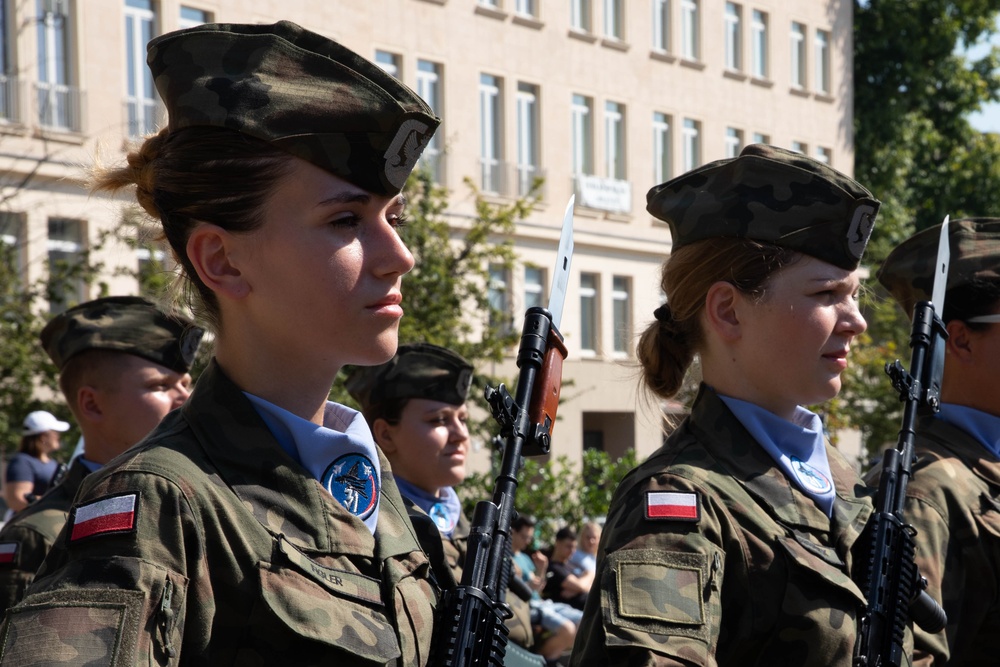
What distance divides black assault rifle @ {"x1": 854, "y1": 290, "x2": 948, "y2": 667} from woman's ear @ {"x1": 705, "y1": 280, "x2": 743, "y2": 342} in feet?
1.75

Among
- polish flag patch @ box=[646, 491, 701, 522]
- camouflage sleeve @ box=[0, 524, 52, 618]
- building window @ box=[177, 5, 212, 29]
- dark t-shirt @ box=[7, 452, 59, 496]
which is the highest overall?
building window @ box=[177, 5, 212, 29]

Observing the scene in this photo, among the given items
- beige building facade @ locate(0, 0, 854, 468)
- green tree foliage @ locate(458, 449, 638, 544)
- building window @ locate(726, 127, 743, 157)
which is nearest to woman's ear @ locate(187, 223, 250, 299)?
green tree foliage @ locate(458, 449, 638, 544)

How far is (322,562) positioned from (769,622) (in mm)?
1158

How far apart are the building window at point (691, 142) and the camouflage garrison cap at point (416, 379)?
25605 millimetres

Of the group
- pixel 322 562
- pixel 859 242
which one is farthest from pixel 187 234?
pixel 859 242

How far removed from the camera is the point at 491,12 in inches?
1044

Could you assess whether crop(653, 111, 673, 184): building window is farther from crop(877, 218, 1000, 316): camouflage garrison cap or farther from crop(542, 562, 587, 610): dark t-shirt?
crop(877, 218, 1000, 316): camouflage garrison cap

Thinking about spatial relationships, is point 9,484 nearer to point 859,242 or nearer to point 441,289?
point 441,289

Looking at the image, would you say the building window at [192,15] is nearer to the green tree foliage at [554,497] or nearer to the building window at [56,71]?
the building window at [56,71]

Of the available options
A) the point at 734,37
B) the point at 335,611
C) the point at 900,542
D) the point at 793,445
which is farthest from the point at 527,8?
the point at 335,611

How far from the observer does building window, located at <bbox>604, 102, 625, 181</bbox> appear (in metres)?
29.2

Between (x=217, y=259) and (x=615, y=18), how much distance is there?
2829 centimetres

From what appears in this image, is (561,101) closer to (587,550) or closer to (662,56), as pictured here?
(662,56)

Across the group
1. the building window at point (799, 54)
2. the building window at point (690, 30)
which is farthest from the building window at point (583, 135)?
the building window at point (799, 54)
